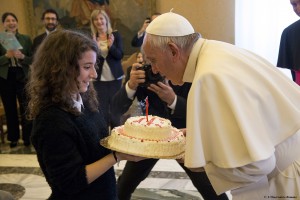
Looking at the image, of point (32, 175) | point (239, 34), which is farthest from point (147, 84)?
point (239, 34)

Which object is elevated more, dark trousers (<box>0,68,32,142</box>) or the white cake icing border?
the white cake icing border

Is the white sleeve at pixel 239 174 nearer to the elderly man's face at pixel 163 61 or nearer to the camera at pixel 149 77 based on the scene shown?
the elderly man's face at pixel 163 61

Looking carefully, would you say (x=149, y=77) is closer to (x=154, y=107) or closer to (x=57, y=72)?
(x=154, y=107)

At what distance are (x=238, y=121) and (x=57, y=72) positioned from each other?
32.5 inches

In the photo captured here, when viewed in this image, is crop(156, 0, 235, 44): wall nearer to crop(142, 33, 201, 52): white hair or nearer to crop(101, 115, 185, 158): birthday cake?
crop(101, 115, 185, 158): birthday cake

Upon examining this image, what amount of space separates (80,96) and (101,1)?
4.94 metres

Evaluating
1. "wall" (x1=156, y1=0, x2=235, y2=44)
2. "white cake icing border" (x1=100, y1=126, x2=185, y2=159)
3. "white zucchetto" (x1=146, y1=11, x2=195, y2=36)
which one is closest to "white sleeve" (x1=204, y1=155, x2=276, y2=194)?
"white cake icing border" (x1=100, y1=126, x2=185, y2=159)

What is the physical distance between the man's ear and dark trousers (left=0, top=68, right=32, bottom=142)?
144 inches

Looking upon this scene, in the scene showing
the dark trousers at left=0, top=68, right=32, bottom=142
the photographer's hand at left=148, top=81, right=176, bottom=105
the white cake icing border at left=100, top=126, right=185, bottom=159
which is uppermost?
the photographer's hand at left=148, top=81, right=176, bottom=105

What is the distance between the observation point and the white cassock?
146cm

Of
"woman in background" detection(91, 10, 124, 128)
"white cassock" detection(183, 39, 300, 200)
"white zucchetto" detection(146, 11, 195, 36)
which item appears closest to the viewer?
"white cassock" detection(183, 39, 300, 200)

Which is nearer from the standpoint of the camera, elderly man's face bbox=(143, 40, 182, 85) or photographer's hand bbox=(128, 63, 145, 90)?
elderly man's face bbox=(143, 40, 182, 85)

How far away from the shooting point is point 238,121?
144cm

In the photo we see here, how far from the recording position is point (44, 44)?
5.64ft
